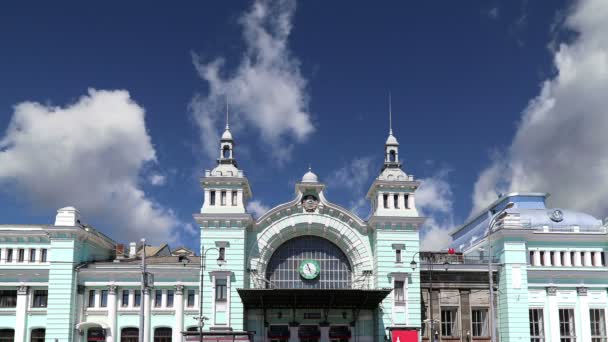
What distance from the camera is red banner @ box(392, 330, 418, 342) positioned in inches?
2317

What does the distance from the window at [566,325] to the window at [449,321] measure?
9828mm

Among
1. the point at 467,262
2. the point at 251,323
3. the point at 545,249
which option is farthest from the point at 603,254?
the point at 251,323

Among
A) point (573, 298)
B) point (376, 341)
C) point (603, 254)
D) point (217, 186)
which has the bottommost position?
point (376, 341)

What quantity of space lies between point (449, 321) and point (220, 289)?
71.7ft

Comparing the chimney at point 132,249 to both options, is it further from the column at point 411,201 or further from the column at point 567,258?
the column at point 567,258

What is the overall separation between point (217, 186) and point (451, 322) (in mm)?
25549

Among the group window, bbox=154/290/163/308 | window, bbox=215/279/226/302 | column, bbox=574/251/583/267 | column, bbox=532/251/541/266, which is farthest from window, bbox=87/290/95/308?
column, bbox=574/251/583/267

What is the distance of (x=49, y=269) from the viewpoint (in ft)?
197

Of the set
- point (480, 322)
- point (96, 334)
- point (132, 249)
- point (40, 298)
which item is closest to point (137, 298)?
point (96, 334)

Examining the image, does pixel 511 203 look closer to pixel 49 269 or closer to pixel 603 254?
pixel 603 254

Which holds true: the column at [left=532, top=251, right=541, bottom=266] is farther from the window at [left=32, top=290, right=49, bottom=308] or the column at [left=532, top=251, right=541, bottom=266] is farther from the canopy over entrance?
the window at [left=32, top=290, right=49, bottom=308]

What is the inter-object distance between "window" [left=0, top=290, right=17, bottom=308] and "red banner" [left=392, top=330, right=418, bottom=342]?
34794mm

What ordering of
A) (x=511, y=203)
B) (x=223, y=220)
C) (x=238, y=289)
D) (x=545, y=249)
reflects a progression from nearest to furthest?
(x=238, y=289)
(x=223, y=220)
(x=545, y=249)
(x=511, y=203)

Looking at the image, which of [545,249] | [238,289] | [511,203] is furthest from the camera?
[511,203]
